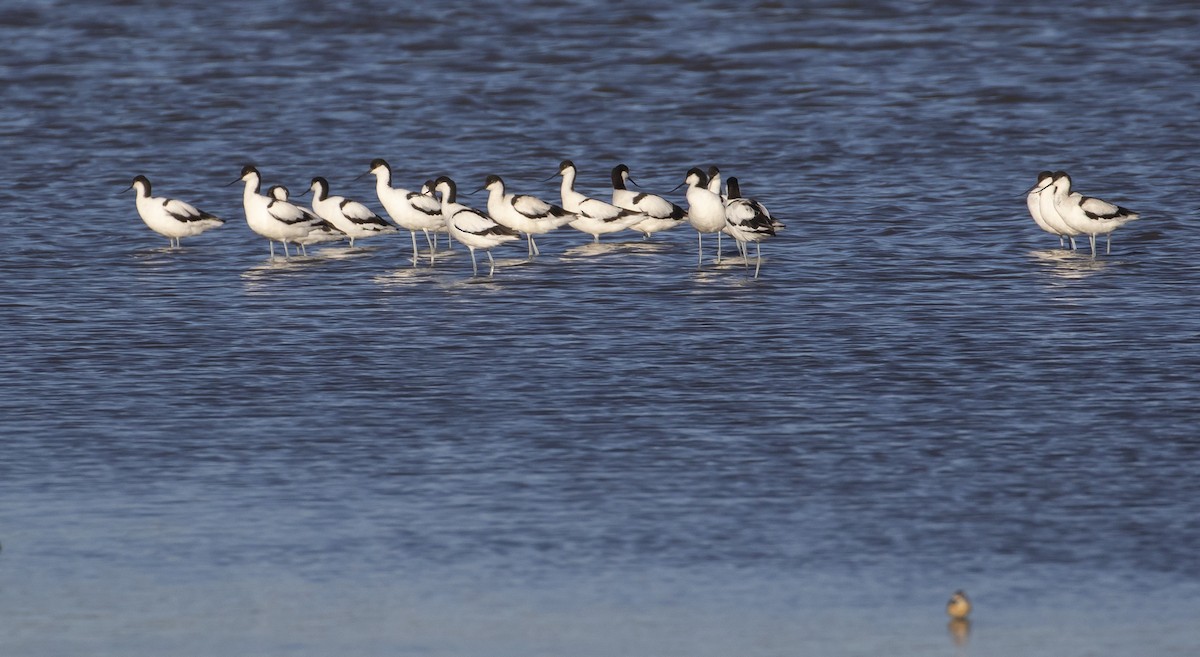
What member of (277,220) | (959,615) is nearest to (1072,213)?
(277,220)

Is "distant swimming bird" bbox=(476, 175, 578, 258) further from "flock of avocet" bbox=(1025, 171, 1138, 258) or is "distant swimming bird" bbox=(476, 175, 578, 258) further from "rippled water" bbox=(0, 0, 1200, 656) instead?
"flock of avocet" bbox=(1025, 171, 1138, 258)

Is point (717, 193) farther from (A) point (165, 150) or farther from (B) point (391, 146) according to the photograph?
(A) point (165, 150)

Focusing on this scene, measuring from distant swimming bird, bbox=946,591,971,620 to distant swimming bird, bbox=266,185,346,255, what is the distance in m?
14.2

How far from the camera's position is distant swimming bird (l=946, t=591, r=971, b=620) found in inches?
344

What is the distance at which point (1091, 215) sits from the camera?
20.8 meters

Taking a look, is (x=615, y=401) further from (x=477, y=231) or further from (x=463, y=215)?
(x=463, y=215)

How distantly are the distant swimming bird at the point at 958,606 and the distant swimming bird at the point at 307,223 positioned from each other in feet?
46.6

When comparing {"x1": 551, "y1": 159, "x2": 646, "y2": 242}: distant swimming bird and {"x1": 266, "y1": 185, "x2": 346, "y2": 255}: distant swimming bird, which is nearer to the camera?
{"x1": 266, "y1": 185, "x2": 346, "y2": 255}: distant swimming bird

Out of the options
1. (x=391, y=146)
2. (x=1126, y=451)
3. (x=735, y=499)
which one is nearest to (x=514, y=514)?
(x=735, y=499)

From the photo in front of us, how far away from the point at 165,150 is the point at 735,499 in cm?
2019

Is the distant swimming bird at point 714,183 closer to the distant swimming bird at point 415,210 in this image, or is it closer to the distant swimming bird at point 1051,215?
the distant swimming bird at point 415,210

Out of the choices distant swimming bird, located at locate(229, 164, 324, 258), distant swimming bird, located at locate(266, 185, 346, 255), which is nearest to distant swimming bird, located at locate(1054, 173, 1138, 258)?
distant swimming bird, located at locate(266, 185, 346, 255)

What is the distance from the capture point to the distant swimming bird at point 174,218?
2228 centimetres

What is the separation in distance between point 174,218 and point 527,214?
13.7ft
